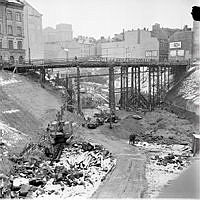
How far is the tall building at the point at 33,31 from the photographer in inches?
2657

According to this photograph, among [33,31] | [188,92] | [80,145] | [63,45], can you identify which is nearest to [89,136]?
[80,145]

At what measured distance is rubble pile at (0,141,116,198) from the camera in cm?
1691

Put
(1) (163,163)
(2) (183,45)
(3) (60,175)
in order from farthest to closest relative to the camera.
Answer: (2) (183,45)
(1) (163,163)
(3) (60,175)

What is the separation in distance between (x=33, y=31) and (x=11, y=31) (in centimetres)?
1718

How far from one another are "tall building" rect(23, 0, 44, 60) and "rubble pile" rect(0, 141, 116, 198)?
161 ft

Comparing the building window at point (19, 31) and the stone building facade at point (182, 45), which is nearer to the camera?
the building window at point (19, 31)

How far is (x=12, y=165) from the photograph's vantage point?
773 inches

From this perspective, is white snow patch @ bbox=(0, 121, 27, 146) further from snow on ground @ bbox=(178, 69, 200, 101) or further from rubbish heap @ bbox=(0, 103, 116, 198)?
snow on ground @ bbox=(178, 69, 200, 101)

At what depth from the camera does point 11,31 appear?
5325 cm

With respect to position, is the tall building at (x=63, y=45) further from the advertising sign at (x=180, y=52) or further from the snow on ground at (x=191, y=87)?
the snow on ground at (x=191, y=87)

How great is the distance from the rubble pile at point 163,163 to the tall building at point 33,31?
46.8 meters

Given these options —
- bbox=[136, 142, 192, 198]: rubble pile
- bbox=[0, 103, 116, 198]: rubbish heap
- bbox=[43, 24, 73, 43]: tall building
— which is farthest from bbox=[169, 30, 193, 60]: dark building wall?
bbox=[0, 103, 116, 198]: rubbish heap

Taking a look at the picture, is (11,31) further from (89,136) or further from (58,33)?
(58,33)

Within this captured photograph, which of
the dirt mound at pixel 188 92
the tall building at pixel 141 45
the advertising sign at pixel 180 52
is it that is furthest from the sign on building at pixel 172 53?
the dirt mound at pixel 188 92
